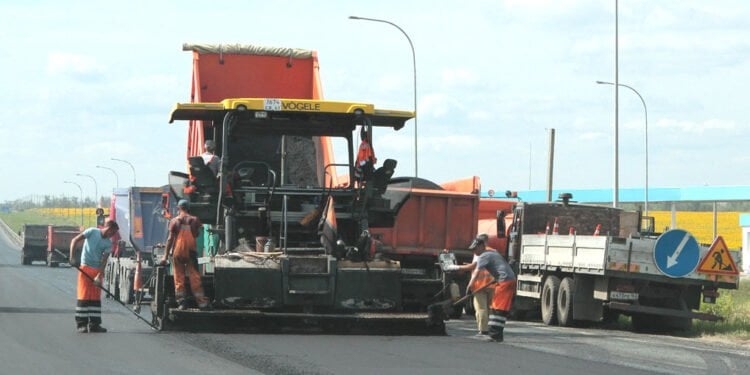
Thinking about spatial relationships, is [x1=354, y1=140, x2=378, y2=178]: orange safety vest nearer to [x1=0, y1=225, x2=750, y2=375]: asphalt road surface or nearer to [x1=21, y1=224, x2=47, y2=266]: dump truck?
[x1=0, y1=225, x2=750, y2=375]: asphalt road surface

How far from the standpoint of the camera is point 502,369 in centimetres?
1205

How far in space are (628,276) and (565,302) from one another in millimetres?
1439

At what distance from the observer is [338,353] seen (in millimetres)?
13055

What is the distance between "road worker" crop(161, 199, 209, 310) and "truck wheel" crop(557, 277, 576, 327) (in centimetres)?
713

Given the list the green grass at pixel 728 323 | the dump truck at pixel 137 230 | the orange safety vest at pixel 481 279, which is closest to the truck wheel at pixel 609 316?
the green grass at pixel 728 323

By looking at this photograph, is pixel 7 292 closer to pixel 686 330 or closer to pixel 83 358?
pixel 686 330

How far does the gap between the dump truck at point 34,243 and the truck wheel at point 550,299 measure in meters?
40.9

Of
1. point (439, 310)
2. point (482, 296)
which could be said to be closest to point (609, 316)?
point (482, 296)

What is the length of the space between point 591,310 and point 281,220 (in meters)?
6.77

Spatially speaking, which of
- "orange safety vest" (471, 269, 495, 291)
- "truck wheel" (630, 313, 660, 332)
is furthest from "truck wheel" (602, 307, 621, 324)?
"orange safety vest" (471, 269, 495, 291)

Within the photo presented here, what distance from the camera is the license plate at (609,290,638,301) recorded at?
1964 centimetres

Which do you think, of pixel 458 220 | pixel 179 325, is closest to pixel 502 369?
pixel 179 325

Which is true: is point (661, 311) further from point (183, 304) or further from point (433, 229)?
point (183, 304)

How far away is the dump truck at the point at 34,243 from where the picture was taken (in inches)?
2324
